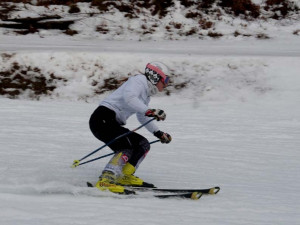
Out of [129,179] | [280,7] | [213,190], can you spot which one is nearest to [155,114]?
[129,179]

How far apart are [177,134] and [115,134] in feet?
14.7

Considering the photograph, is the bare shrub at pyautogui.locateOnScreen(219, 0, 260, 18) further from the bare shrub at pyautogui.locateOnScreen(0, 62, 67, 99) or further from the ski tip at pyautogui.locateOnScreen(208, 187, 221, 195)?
the ski tip at pyautogui.locateOnScreen(208, 187, 221, 195)

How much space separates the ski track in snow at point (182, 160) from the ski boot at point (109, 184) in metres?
0.11

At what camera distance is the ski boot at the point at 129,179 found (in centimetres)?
684

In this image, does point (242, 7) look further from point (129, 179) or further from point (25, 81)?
point (129, 179)

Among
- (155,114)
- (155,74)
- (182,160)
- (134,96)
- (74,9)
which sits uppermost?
(155,74)

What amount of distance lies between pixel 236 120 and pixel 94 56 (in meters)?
4.66

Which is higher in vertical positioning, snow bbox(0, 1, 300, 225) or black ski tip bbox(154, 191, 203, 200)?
black ski tip bbox(154, 191, 203, 200)

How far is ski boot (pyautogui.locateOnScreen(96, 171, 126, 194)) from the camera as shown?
6.53m

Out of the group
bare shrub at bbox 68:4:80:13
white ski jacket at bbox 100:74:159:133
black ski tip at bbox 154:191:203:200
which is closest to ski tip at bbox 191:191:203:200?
black ski tip at bbox 154:191:203:200

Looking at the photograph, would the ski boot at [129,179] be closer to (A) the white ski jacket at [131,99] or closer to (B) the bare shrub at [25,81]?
(A) the white ski jacket at [131,99]

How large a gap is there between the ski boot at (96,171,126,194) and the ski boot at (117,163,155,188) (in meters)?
0.23

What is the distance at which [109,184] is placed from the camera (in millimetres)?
6590

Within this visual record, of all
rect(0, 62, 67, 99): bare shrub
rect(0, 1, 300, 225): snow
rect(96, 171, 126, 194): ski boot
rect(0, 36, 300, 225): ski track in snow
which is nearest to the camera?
rect(0, 36, 300, 225): ski track in snow
